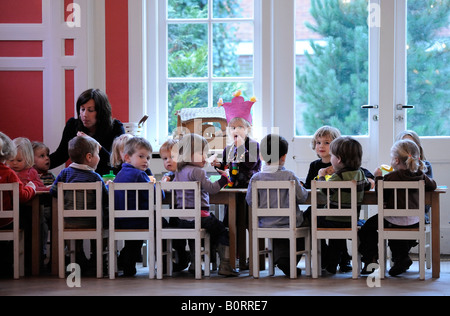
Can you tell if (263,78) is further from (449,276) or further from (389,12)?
(449,276)

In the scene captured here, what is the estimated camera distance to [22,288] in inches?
169

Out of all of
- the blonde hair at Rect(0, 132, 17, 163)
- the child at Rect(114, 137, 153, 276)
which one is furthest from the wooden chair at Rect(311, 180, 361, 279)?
the blonde hair at Rect(0, 132, 17, 163)

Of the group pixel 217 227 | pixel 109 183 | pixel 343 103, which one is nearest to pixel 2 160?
pixel 109 183

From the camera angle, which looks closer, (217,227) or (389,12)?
(217,227)

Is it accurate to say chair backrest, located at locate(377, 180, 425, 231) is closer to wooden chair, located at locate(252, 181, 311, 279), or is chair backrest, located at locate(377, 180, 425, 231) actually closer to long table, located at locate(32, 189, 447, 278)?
long table, located at locate(32, 189, 447, 278)

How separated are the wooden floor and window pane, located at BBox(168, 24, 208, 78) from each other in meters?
2.11

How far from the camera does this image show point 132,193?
4.79 metres

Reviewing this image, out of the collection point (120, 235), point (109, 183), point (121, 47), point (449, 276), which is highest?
point (121, 47)

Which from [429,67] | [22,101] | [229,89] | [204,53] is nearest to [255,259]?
[229,89]

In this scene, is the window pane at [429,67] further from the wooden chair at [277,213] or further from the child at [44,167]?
the child at [44,167]

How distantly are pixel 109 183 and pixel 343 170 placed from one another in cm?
152

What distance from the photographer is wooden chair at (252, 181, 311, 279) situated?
457 cm

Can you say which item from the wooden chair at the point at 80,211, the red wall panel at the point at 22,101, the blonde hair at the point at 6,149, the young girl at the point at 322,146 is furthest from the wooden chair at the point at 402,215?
the red wall panel at the point at 22,101

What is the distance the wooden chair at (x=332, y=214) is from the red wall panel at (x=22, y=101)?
2644mm
